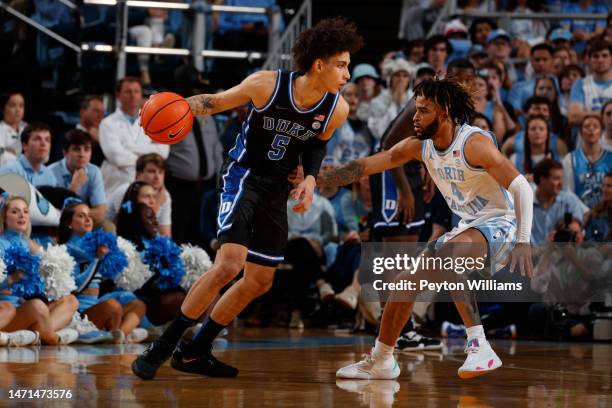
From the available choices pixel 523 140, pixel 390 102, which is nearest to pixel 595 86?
pixel 523 140

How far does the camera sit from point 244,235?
5918 millimetres

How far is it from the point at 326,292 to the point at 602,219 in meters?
2.96

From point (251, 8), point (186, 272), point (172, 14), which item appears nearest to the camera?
point (186, 272)

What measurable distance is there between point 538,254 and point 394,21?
7313mm

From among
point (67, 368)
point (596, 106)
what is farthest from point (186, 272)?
point (596, 106)

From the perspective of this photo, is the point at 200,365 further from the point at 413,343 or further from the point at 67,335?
the point at 413,343

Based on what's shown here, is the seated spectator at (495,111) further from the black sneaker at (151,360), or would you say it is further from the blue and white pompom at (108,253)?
the black sneaker at (151,360)

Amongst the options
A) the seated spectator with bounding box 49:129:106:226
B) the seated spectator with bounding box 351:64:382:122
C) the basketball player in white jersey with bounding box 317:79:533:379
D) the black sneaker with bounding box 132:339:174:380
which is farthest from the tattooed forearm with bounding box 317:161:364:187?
the seated spectator with bounding box 351:64:382:122

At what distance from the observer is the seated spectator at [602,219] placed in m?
9.68

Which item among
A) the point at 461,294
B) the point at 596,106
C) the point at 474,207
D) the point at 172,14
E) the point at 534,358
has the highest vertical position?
the point at 172,14

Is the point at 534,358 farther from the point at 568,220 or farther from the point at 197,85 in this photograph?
the point at 197,85

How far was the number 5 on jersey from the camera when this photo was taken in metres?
6.17

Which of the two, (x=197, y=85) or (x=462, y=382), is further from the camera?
(x=197, y=85)

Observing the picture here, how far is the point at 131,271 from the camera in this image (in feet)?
28.2
